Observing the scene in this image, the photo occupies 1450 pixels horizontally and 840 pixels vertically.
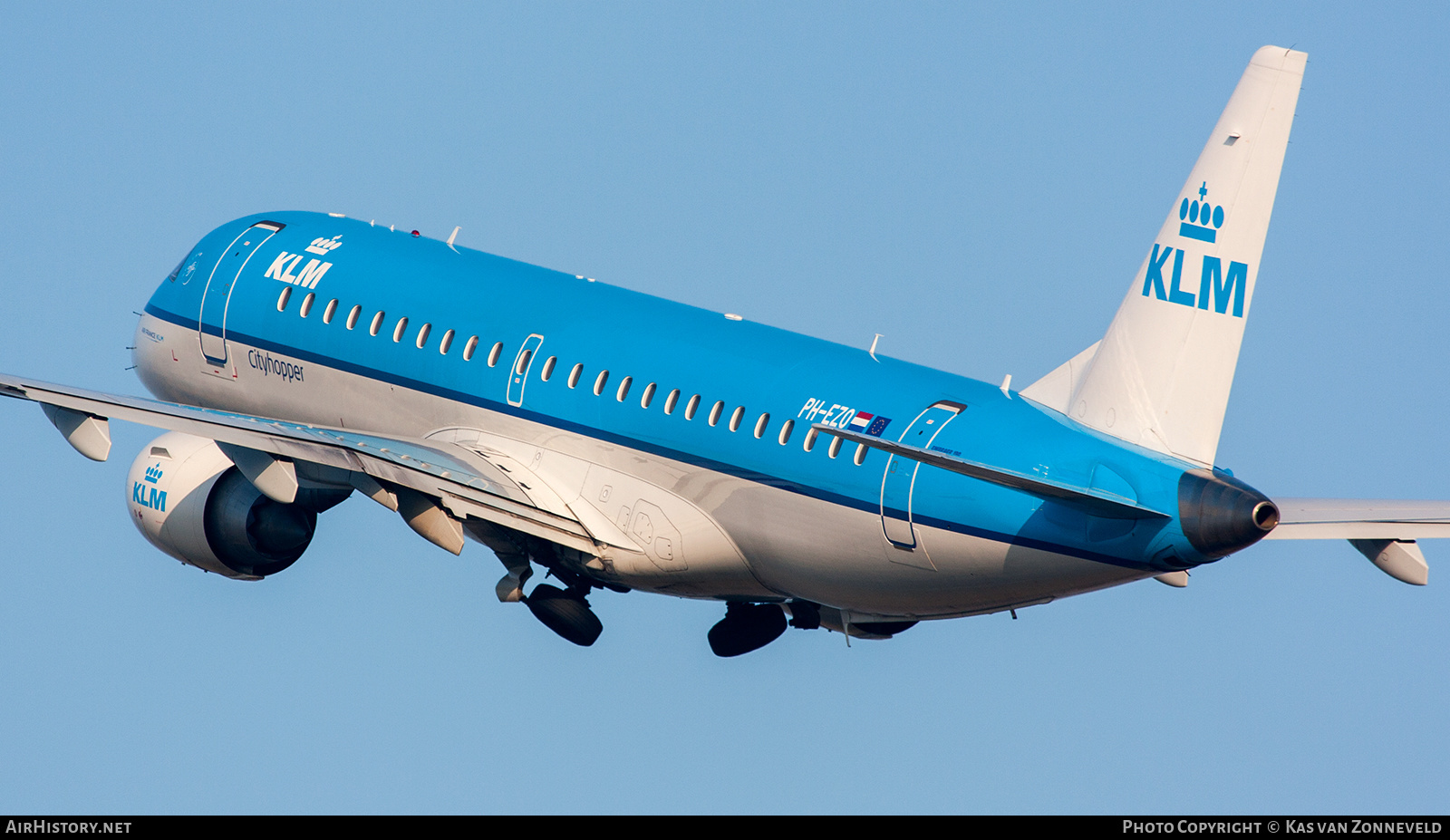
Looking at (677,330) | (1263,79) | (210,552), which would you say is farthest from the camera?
(210,552)

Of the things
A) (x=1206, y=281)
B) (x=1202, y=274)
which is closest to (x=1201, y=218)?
(x=1202, y=274)

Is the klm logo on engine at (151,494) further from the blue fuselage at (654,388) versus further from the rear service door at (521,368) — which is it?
A: the rear service door at (521,368)

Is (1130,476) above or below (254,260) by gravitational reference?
below

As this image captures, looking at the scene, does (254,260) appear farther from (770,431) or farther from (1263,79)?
(1263,79)

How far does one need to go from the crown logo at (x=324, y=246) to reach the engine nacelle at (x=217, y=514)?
12.7 ft

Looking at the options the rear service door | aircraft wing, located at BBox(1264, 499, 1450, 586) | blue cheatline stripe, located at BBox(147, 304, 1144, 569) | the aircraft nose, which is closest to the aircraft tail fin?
the aircraft nose

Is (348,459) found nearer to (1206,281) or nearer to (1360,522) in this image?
(1206,281)

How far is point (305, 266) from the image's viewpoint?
41188 mm

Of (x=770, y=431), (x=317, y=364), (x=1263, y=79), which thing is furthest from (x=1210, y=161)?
(x=317, y=364)

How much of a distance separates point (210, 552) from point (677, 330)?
891cm

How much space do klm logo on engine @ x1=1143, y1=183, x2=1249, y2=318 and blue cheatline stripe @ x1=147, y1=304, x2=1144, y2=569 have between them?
343cm

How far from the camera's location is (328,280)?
4059 centimetres

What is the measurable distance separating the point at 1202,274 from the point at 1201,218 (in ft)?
2.32

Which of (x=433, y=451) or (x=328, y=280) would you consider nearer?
(x=433, y=451)
